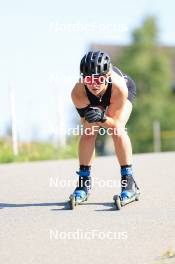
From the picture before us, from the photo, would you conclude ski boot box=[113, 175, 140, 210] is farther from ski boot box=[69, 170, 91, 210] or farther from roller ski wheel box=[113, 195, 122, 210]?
ski boot box=[69, 170, 91, 210]

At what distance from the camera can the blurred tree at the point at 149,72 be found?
137 feet

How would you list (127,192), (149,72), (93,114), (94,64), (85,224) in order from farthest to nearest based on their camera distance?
(149,72) < (127,192) < (94,64) < (93,114) < (85,224)

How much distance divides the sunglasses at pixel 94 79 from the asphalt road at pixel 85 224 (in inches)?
45.8

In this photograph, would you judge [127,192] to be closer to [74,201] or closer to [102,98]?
[74,201]

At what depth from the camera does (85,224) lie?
5344 millimetres

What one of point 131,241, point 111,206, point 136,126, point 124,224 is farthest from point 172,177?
point 136,126

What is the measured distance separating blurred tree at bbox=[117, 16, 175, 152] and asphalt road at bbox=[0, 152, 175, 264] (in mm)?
33226

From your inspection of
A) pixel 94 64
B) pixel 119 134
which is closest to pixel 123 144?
pixel 119 134

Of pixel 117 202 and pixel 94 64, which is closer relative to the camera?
pixel 94 64

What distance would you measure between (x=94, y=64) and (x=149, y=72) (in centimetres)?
3795

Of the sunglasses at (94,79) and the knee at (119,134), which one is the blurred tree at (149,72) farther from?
the sunglasses at (94,79)

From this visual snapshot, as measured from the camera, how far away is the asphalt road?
440 cm

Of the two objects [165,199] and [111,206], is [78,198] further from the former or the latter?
[165,199]

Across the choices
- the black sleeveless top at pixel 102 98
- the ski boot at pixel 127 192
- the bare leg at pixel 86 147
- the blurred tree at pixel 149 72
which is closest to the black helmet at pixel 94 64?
the black sleeveless top at pixel 102 98
